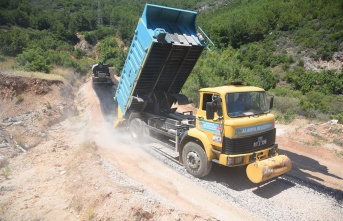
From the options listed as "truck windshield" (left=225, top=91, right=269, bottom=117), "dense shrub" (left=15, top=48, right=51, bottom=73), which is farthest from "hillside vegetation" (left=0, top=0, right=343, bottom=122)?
"truck windshield" (left=225, top=91, right=269, bottom=117)

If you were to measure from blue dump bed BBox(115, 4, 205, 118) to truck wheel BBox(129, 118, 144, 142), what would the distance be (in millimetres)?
536

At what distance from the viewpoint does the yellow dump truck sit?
670 cm

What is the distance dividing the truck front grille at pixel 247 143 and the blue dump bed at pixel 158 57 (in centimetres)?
378

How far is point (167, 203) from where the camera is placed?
19.1 feet

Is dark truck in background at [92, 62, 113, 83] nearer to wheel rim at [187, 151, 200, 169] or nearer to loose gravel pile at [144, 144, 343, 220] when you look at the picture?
loose gravel pile at [144, 144, 343, 220]

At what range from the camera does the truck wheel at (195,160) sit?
23.5 ft

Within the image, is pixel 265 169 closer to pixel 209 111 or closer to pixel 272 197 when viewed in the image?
pixel 272 197

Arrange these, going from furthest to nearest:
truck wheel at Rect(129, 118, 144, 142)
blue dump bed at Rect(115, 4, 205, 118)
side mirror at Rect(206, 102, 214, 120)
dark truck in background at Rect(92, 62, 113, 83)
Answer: dark truck in background at Rect(92, 62, 113, 83) < truck wheel at Rect(129, 118, 144, 142) < blue dump bed at Rect(115, 4, 205, 118) < side mirror at Rect(206, 102, 214, 120)

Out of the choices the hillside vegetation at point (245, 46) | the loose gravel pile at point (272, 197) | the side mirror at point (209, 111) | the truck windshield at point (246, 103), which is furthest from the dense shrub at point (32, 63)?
the truck windshield at point (246, 103)

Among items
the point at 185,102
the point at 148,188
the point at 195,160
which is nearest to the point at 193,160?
the point at 195,160

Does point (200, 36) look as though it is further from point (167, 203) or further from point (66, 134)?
point (66, 134)

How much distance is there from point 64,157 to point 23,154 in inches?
62.2

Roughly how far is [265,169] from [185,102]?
188 inches

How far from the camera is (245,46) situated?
1764 inches
